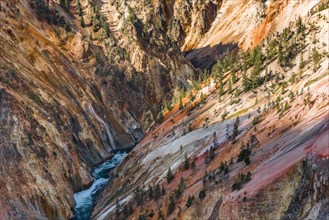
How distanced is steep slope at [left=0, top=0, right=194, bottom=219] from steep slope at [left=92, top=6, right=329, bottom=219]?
28.0 ft

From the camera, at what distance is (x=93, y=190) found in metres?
69.8

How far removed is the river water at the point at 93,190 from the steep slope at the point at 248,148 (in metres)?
1.93

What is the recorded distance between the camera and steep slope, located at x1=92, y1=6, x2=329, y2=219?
35188 mm

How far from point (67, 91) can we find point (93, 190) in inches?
1059

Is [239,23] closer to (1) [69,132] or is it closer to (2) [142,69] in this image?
(2) [142,69]

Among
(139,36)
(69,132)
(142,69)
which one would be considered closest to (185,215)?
(69,132)

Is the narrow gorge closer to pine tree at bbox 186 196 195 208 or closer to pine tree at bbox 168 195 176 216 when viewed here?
pine tree at bbox 186 196 195 208

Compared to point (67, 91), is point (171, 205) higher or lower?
lower

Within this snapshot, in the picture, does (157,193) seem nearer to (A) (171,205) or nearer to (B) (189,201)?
(A) (171,205)

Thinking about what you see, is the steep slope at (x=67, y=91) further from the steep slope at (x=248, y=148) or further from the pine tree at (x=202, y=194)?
the pine tree at (x=202, y=194)

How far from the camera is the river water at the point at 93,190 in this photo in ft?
198

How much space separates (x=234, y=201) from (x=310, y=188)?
6.46 m

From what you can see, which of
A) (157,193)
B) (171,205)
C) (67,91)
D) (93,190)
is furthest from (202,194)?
(67,91)

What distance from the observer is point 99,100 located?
335ft
